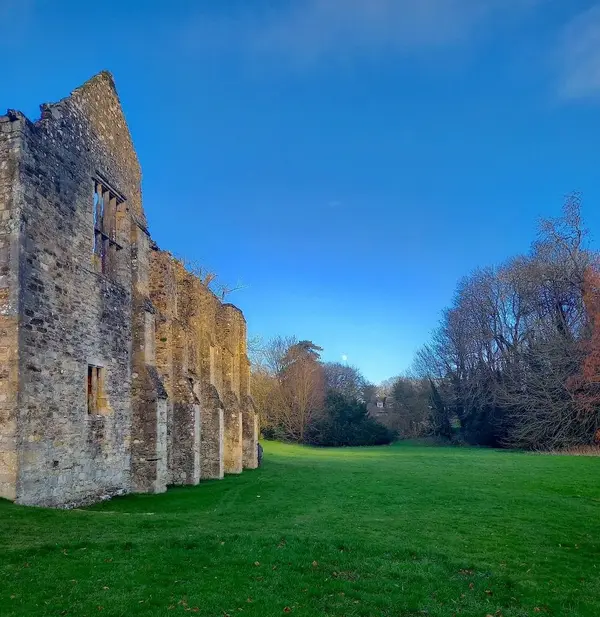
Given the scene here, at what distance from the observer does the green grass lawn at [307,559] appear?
629 cm

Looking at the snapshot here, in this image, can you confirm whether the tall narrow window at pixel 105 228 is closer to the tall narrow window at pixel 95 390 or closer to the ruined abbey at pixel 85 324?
the ruined abbey at pixel 85 324

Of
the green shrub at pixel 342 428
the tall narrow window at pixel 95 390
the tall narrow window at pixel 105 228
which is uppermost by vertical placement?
the tall narrow window at pixel 105 228

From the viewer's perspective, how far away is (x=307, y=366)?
59062 mm

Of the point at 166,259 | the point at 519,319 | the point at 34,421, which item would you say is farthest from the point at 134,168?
the point at 519,319

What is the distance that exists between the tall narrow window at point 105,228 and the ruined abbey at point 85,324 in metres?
0.04

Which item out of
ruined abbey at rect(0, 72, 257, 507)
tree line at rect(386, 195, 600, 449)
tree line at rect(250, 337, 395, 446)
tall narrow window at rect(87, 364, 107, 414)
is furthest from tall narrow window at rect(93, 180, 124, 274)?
tree line at rect(250, 337, 395, 446)

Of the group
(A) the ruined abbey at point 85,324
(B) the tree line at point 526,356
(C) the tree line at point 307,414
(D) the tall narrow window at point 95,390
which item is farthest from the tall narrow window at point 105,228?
(C) the tree line at point 307,414

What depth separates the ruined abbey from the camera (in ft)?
35.4

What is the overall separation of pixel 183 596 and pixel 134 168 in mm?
14646

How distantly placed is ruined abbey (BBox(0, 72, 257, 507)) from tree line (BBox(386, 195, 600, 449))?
88.3 ft

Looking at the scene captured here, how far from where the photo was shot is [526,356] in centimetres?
4297

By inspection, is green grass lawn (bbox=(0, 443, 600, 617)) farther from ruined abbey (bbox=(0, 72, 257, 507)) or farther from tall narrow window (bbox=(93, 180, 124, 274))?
tall narrow window (bbox=(93, 180, 124, 274))

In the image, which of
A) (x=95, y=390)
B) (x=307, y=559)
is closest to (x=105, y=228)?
(x=95, y=390)

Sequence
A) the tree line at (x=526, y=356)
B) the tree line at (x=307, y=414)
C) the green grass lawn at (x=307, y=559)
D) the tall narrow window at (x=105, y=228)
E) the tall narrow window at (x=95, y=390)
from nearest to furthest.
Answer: the green grass lawn at (x=307, y=559) < the tall narrow window at (x=95, y=390) < the tall narrow window at (x=105, y=228) < the tree line at (x=526, y=356) < the tree line at (x=307, y=414)
